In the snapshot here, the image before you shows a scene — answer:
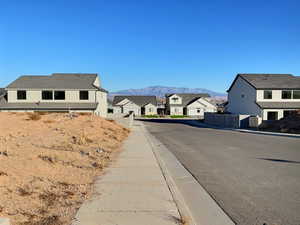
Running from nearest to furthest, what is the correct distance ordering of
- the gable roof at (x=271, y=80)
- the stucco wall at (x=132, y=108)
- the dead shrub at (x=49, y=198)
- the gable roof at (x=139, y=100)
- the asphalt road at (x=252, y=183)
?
the asphalt road at (x=252, y=183) → the dead shrub at (x=49, y=198) → the gable roof at (x=271, y=80) → the stucco wall at (x=132, y=108) → the gable roof at (x=139, y=100)

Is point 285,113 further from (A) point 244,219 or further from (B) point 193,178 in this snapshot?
(A) point 244,219

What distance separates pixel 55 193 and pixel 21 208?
3.30 feet

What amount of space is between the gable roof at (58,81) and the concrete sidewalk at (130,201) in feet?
101

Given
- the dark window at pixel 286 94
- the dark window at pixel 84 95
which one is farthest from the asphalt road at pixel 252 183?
the dark window at pixel 84 95

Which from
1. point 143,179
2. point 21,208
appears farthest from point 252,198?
point 21,208

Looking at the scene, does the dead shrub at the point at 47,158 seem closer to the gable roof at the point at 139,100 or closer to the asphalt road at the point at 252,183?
the asphalt road at the point at 252,183

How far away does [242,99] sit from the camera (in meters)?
38.4

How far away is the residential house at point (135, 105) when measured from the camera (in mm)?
68562

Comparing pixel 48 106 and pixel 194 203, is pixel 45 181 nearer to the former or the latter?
pixel 194 203

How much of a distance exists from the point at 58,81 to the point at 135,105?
3230cm

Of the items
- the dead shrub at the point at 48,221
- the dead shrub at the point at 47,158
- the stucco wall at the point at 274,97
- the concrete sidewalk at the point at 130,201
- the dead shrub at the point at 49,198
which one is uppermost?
the stucco wall at the point at 274,97

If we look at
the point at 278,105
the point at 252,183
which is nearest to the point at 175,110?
the point at 278,105

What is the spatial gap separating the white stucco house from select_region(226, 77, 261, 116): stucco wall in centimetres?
2468

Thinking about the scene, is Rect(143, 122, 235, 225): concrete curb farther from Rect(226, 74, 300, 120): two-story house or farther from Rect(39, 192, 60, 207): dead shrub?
Rect(226, 74, 300, 120): two-story house
